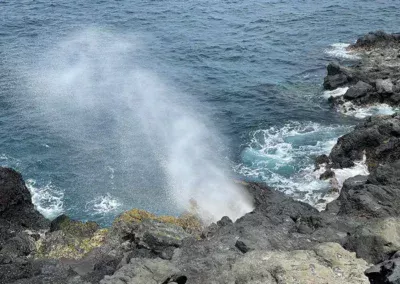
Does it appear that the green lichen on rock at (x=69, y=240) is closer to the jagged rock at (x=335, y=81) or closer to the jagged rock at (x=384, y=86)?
the jagged rock at (x=384, y=86)

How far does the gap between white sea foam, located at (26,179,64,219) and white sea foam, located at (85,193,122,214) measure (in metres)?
2.91

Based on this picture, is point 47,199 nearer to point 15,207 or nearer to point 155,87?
point 15,207

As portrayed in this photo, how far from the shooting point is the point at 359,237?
27.2m

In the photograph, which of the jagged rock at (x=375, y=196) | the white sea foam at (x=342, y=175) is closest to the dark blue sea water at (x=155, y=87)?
the white sea foam at (x=342, y=175)

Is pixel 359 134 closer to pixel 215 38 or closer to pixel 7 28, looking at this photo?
pixel 215 38

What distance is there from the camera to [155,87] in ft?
245

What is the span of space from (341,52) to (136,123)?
39.9 m

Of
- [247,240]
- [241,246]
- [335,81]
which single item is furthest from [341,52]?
[241,246]

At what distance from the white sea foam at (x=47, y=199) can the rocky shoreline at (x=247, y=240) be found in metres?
3.26

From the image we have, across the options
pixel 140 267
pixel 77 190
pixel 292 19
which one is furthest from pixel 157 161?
pixel 292 19

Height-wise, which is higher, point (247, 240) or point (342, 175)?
point (247, 240)

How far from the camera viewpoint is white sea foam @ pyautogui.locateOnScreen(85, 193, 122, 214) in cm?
4803

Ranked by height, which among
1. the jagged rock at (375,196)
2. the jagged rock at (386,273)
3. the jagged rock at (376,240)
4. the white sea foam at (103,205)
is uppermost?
the jagged rock at (386,273)

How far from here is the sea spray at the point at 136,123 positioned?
168ft
